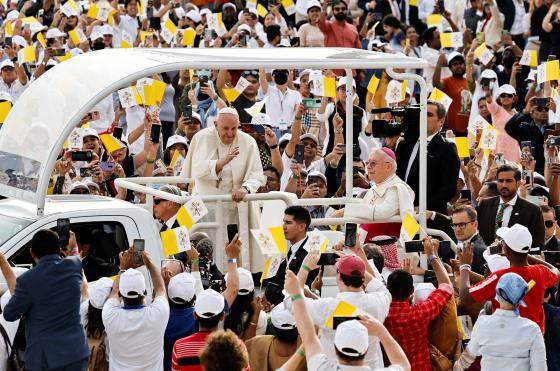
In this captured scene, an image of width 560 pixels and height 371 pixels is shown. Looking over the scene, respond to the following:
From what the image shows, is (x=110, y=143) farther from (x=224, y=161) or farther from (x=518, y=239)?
(x=518, y=239)

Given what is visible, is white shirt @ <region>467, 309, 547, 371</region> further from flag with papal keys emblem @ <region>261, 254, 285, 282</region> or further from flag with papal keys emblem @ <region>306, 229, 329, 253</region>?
flag with papal keys emblem @ <region>261, 254, 285, 282</region>

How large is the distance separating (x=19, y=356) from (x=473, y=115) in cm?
1057

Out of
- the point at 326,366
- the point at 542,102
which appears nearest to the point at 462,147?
the point at 542,102

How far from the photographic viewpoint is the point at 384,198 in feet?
39.2

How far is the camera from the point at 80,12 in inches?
926

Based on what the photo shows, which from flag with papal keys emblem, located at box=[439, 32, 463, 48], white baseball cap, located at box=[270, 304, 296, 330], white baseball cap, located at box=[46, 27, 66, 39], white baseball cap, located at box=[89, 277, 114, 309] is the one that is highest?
white baseball cap, located at box=[46, 27, 66, 39]

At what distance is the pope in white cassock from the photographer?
40.6ft

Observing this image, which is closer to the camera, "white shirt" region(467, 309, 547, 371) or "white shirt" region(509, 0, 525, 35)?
"white shirt" region(467, 309, 547, 371)

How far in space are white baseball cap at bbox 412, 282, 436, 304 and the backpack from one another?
2.16 meters

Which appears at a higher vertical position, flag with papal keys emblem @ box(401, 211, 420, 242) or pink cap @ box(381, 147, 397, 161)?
pink cap @ box(381, 147, 397, 161)

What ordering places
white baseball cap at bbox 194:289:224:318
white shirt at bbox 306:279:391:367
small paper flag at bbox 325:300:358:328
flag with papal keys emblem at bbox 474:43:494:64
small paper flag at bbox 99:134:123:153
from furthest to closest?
1. flag with papal keys emblem at bbox 474:43:494:64
2. small paper flag at bbox 99:134:123:153
3. white baseball cap at bbox 194:289:224:318
4. white shirt at bbox 306:279:391:367
5. small paper flag at bbox 325:300:358:328

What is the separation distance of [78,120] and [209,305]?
8.20 feet

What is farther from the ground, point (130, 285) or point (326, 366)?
point (130, 285)

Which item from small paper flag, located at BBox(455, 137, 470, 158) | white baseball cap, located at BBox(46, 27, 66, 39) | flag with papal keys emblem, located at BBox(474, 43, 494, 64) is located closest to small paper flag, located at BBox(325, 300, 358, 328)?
small paper flag, located at BBox(455, 137, 470, 158)
